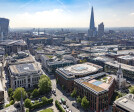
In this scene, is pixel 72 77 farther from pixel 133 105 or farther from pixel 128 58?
pixel 128 58

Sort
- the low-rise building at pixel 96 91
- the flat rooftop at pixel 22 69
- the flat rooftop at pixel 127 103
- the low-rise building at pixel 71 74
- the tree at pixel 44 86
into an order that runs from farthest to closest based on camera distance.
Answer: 1. the flat rooftop at pixel 22 69
2. the low-rise building at pixel 71 74
3. the tree at pixel 44 86
4. the low-rise building at pixel 96 91
5. the flat rooftop at pixel 127 103

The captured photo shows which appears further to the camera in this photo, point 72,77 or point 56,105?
point 72,77

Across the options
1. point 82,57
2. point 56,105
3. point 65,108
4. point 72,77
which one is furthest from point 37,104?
point 82,57

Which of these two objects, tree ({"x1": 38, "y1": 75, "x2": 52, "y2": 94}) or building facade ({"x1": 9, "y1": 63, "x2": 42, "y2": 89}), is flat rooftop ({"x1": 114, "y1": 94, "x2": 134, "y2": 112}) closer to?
tree ({"x1": 38, "y1": 75, "x2": 52, "y2": 94})

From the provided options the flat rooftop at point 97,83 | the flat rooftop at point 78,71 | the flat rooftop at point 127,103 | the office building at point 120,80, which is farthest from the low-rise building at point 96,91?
the office building at point 120,80

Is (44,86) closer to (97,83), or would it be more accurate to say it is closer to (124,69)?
(97,83)

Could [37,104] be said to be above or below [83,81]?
below

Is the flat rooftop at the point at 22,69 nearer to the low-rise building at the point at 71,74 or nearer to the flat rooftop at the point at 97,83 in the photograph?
the low-rise building at the point at 71,74

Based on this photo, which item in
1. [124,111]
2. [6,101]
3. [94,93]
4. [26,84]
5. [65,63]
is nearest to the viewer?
[124,111]
